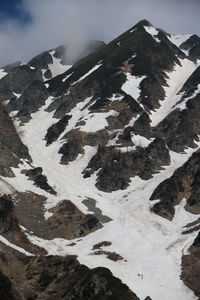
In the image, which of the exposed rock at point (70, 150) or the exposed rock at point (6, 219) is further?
the exposed rock at point (70, 150)

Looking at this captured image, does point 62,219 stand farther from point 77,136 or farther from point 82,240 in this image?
point 77,136

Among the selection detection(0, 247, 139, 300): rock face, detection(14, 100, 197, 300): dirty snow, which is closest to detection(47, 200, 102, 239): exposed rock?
detection(14, 100, 197, 300): dirty snow

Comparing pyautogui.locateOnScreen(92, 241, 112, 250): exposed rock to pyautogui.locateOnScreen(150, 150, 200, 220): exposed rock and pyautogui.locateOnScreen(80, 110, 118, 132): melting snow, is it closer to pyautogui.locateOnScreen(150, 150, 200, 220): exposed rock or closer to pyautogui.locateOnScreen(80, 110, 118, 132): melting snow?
pyautogui.locateOnScreen(150, 150, 200, 220): exposed rock

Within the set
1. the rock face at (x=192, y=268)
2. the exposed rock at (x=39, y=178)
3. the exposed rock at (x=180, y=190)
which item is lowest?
the exposed rock at (x=180, y=190)

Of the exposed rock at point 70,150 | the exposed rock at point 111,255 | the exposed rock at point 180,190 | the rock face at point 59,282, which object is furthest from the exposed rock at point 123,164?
the rock face at point 59,282

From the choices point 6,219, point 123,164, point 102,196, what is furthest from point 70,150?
point 6,219

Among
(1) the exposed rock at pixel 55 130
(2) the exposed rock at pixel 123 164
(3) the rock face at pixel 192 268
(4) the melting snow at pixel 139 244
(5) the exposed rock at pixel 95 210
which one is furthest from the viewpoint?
(1) the exposed rock at pixel 55 130

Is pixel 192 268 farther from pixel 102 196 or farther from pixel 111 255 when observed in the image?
pixel 102 196

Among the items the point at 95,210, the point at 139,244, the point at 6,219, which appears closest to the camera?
the point at 6,219

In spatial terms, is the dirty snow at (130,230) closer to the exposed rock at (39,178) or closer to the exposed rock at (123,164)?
the exposed rock at (39,178)

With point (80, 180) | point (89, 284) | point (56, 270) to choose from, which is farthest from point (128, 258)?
point (80, 180)
